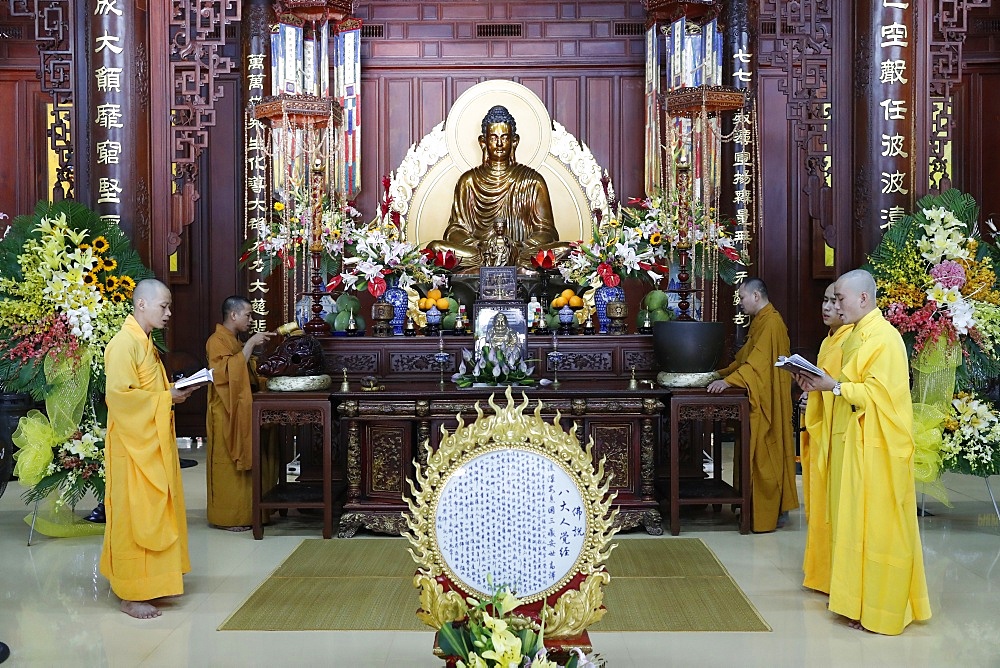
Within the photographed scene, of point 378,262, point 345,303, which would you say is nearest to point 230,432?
point 345,303

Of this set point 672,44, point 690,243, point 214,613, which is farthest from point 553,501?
point 672,44

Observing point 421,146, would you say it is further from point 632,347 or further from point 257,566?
point 257,566

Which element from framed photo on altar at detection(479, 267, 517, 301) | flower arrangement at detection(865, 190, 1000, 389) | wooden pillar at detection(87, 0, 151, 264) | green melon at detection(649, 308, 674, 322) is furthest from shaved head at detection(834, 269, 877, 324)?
wooden pillar at detection(87, 0, 151, 264)

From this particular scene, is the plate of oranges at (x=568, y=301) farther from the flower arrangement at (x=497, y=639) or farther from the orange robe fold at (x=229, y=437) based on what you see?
the flower arrangement at (x=497, y=639)

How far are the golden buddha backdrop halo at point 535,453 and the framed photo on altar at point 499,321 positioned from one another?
9.24 feet

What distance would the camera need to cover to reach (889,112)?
5.36 metres

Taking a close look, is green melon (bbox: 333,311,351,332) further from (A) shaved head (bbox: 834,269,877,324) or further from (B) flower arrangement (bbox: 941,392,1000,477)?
(B) flower arrangement (bbox: 941,392,1000,477)

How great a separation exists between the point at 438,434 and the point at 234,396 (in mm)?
1148

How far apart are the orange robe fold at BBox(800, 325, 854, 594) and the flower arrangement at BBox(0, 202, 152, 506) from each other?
3428 mm

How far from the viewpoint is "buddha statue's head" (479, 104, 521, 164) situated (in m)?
8.73

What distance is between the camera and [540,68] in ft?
29.6

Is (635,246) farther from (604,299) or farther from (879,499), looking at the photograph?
(879,499)

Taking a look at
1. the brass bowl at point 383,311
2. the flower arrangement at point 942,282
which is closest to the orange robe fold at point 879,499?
the flower arrangement at point 942,282

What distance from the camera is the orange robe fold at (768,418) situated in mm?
5492
